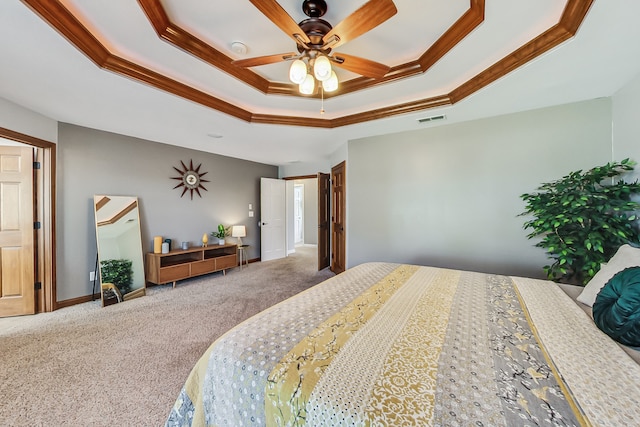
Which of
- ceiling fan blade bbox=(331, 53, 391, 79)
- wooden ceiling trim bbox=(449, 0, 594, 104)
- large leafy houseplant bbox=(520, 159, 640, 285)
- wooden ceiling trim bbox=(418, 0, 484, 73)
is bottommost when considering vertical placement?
large leafy houseplant bbox=(520, 159, 640, 285)

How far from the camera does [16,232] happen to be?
2.90 metres

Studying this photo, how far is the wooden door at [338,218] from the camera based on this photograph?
4.20 meters

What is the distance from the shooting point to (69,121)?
124 inches

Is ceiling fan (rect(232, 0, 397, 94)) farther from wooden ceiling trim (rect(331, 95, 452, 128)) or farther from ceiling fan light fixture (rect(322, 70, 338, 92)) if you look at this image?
wooden ceiling trim (rect(331, 95, 452, 128))

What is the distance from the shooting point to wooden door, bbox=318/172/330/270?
5.01m

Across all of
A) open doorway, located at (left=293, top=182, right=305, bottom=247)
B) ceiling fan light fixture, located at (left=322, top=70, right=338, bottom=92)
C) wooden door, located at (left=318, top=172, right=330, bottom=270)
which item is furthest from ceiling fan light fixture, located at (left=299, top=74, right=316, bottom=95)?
open doorway, located at (left=293, top=182, right=305, bottom=247)

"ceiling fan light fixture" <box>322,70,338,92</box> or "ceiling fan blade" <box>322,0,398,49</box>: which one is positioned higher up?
"ceiling fan blade" <box>322,0,398,49</box>

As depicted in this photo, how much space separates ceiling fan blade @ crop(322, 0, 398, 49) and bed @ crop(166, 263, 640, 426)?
159 cm

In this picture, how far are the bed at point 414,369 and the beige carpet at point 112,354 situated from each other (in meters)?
0.98

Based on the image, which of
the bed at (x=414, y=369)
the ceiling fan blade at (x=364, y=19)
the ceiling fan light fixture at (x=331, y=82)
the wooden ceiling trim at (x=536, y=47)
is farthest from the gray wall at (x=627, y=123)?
the ceiling fan light fixture at (x=331, y=82)

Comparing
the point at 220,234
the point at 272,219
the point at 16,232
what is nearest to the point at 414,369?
the point at 16,232

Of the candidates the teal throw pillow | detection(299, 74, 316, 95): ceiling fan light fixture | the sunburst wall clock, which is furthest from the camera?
the sunburst wall clock

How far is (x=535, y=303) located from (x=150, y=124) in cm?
432

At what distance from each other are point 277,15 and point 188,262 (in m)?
4.01
